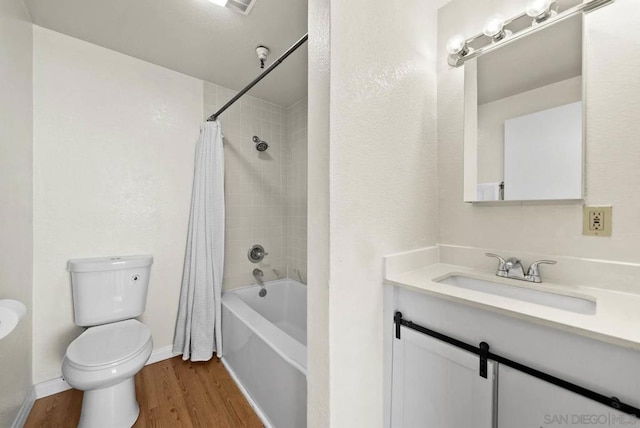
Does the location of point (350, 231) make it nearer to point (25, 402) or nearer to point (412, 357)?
point (412, 357)

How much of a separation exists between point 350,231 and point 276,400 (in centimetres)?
102

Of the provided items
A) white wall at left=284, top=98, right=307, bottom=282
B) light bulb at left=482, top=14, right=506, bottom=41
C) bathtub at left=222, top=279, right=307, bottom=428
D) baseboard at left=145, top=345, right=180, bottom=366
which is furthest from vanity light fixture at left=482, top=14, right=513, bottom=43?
baseboard at left=145, top=345, right=180, bottom=366

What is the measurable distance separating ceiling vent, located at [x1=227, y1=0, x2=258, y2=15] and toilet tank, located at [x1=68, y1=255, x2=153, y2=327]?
1.65 meters

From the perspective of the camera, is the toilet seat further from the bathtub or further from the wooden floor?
the bathtub

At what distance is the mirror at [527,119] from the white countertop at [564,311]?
14.2 inches

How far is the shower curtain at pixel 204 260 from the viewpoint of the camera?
1.87m

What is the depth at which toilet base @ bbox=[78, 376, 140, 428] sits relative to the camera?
1.25 metres

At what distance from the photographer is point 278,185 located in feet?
8.36

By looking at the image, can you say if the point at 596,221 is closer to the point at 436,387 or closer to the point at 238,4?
the point at 436,387

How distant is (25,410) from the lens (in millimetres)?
1358

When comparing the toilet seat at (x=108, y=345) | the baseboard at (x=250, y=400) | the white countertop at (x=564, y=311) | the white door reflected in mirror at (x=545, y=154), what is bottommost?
the baseboard at (x=250, y=400)

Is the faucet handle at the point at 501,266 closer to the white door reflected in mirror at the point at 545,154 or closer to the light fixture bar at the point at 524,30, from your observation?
the white door reflected in mirror at the point at 545,154

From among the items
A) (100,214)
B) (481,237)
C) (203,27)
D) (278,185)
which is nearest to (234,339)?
(100,214)

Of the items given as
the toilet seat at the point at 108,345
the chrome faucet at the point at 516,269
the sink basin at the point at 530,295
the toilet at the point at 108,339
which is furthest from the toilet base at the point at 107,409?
the chrome faucet at the point at 516,269
